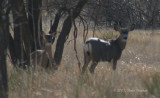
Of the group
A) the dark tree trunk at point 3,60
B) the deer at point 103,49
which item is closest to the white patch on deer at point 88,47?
the deer at point 103,49

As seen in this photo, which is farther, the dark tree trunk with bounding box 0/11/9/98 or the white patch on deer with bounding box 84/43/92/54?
the white patch on deer with bounding box 84/43/92/54

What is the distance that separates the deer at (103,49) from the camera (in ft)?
31.3

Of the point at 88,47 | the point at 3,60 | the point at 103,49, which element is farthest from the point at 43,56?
the point at 3,60

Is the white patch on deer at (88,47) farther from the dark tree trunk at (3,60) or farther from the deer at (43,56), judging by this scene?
the dark tree trunk at (3,60)

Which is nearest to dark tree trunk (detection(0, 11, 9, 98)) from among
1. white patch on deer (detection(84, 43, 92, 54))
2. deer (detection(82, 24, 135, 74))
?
deer (detection(82, 24, 135, 74))

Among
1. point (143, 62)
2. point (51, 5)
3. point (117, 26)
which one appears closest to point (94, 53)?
point (117, 26)

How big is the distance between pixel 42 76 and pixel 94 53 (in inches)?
150

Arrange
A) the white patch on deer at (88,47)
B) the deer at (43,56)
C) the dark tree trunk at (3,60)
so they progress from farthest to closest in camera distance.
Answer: the white patch on deer at (88,47) → the deer at (43,56) → the dark tree trunk at (3,60)

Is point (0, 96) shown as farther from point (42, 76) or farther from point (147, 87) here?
point (147, 87)

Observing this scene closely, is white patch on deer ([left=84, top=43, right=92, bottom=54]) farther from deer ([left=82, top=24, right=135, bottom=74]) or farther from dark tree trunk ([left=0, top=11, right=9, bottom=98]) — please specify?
dark tree trunk ([left=0, top=11, right=9, bottom=98])

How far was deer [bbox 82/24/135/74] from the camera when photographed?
9531 mm

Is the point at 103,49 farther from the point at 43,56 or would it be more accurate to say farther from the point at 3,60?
the point at 3,60

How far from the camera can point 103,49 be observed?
389 inches

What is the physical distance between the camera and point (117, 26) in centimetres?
1038
